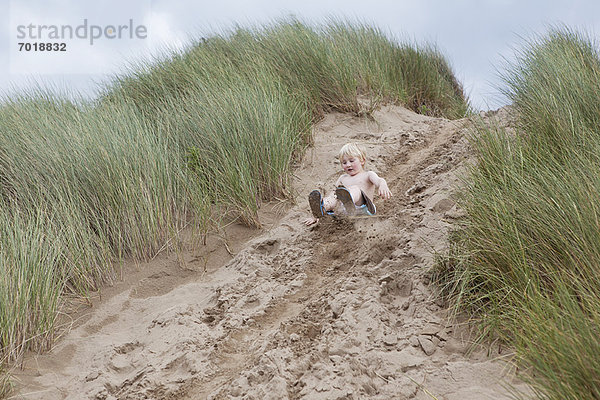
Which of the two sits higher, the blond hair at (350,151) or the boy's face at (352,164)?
the blond hair at (350,151)

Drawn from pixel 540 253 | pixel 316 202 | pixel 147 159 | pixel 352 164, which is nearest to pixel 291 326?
pixel 316 202

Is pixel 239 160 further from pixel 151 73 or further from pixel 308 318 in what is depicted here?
pixel 151 73

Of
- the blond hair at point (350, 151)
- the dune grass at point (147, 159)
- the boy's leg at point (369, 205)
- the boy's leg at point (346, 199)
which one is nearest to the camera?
the dune grass at point (147, 159)

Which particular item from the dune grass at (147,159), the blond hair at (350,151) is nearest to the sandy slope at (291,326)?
the dune grass at (147,159)

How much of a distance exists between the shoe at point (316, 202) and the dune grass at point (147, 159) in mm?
714

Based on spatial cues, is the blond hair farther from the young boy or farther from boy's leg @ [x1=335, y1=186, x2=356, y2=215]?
boy's leg @ [x1=335, y1=186, x2=356, y2=215]

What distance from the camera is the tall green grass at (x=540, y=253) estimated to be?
2.07 meters

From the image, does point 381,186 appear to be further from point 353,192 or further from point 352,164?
point 352,164

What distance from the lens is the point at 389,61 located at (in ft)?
28.6

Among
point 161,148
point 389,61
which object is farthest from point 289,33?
point 161,148

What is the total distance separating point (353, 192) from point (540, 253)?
1892 mm

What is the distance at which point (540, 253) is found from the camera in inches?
111

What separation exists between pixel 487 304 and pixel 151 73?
6.45 meters

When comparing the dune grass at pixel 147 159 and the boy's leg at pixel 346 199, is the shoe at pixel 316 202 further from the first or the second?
the dune grass at pixel 147 159
